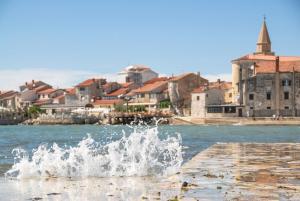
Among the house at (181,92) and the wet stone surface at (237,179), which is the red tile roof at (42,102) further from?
the wet stone surface at (237,179)

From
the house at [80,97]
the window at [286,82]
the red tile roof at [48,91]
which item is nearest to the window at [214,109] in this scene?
the window at [286,82]

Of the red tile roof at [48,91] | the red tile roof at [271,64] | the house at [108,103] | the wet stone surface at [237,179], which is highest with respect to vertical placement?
the red tile roof at [271,64]

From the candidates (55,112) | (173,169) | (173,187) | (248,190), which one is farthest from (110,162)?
(55,112)

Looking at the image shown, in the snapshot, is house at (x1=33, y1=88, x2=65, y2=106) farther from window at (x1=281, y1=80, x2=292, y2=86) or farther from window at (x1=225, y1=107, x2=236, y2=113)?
window at (x1=281, y1=80, x2=292, y2=86)

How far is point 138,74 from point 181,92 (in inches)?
1329

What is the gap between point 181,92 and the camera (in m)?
108

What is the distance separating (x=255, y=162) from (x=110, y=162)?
12.3 ft

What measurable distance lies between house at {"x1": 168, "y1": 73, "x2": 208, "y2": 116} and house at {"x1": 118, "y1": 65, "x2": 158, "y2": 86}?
28.1m

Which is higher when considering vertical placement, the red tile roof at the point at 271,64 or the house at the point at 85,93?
the red tile roof at the point at 271,64

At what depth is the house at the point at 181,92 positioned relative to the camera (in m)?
107

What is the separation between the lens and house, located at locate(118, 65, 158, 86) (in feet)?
459

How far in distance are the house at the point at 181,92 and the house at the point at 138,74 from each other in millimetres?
28077

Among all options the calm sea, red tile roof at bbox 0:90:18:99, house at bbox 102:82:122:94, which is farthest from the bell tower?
red tile roof at bbox 0:90:18:99

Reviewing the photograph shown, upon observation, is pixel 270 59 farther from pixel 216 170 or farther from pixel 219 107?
pixel 216 170
